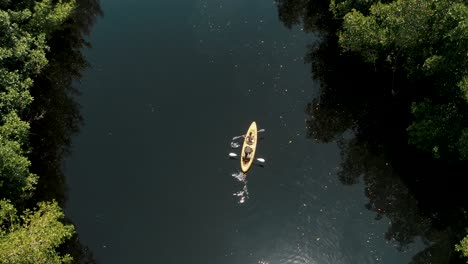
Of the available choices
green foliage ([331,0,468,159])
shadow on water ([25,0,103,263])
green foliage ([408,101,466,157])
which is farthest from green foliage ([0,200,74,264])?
green foliage ([331,0,468,159])

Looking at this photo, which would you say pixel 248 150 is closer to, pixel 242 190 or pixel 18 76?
pixel 242 190

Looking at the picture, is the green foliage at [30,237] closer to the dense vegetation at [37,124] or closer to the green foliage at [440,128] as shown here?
the dense vegetation at [37,124]

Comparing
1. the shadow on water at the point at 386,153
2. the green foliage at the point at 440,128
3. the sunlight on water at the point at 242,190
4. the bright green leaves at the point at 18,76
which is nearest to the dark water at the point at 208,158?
the sunlight on water at the point at 242,190

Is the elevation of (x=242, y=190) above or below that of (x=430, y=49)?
below

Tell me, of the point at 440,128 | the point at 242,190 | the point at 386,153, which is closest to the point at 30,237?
the point at 242,190

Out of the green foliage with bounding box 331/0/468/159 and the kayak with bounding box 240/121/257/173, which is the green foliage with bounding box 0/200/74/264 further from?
the green foliage with bounding box 331/0/468/159

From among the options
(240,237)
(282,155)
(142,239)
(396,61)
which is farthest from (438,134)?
(142,239)
